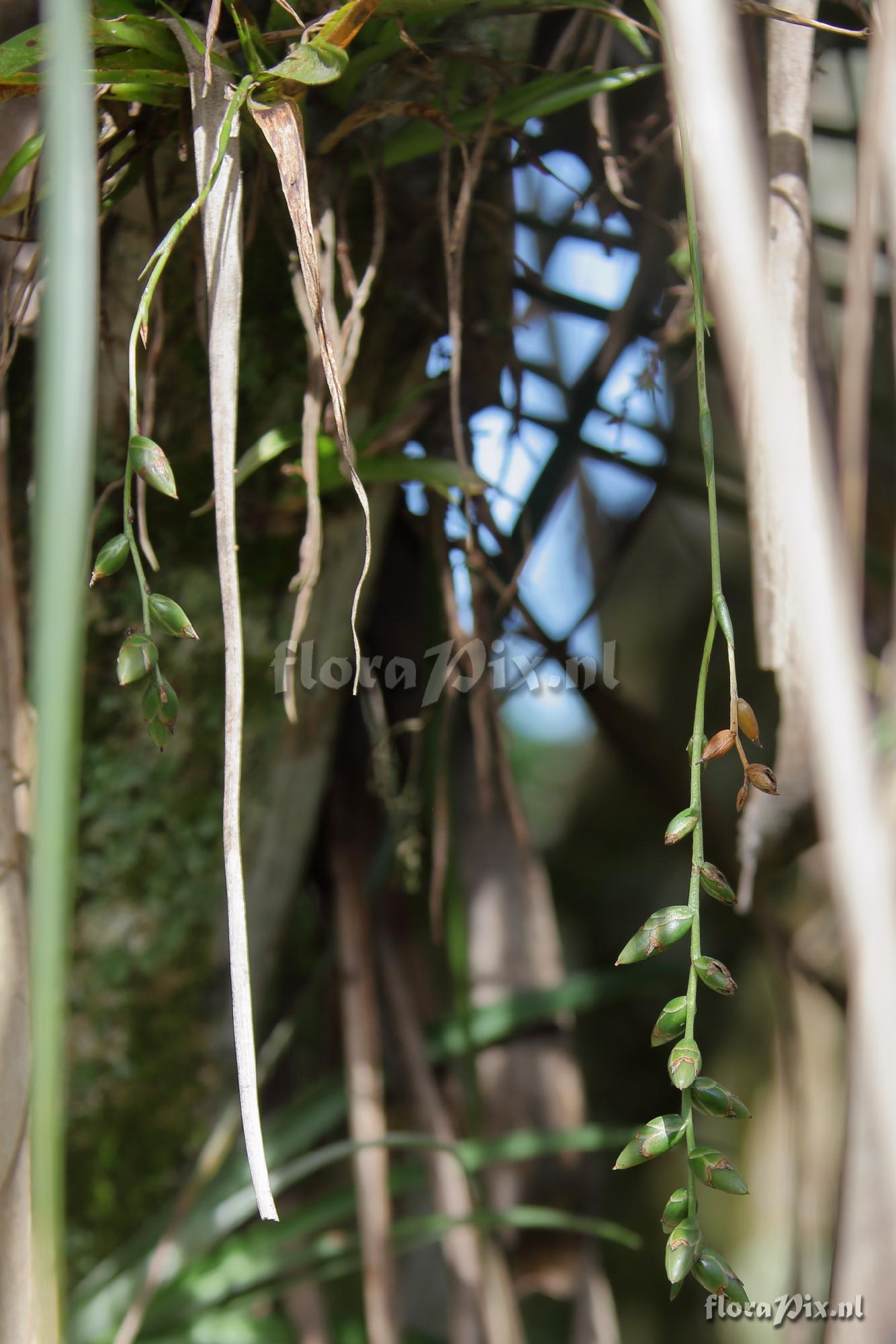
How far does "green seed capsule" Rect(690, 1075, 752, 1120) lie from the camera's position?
0.25 metres

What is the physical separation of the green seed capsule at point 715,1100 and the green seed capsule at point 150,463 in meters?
0.23

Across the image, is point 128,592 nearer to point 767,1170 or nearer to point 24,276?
point 24,276

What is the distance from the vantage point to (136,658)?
28 centimetres

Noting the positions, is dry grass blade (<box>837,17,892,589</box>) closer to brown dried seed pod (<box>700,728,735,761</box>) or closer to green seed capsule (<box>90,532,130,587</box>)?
brown dried seed pod (<box>700,728,735,761</box>)

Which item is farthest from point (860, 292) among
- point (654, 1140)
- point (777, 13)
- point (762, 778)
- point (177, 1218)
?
point (177, 1218)

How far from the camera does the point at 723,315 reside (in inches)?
10.4

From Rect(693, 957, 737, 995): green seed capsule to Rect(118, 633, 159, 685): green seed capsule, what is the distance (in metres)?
0.19

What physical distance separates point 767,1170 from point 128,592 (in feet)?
2.71

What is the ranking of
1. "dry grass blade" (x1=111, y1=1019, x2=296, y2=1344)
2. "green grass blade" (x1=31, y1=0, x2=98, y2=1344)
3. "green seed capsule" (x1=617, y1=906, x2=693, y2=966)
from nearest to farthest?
"green grass blade" (x1=31, y1=0, x2=98, y2=1344) < "green seed capsule" (x1=617, y1=906, x2=693, y2=966) < "dry grass blade" (x1=111, y1=1019, x2=296, y2=1344)

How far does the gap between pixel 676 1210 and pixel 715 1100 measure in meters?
0.03

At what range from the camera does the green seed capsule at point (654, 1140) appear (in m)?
0.25

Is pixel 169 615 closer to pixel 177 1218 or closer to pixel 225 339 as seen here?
pixel 225 339

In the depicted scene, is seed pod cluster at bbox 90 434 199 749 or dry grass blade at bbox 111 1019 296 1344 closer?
seed pod cluster at bbox 90 434 199 749

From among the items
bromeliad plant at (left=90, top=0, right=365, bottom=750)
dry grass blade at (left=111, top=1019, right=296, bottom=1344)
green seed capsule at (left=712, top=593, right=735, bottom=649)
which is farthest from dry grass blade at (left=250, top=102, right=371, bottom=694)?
dry grass blade at (left=111, top=1019, right=296, bottom=1344)
